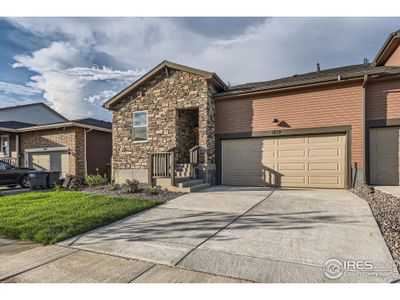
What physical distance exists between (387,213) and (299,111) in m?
4.84

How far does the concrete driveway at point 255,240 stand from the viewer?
2705 mm

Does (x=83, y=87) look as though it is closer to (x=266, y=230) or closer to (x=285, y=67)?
(x=285, y=67)

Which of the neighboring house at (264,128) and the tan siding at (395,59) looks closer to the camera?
the neighboring house at (264,128)

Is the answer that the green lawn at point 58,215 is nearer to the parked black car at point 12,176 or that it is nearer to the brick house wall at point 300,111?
the parked black car at point 12,176

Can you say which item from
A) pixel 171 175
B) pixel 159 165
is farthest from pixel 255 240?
pixel 159 165

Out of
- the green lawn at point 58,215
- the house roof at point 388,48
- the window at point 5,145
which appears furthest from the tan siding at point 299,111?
the window at point 5,145

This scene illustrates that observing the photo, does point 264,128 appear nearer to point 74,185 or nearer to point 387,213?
point 387,213

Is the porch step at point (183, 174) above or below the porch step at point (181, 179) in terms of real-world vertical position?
above

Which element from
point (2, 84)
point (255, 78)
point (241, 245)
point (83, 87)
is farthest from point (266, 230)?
point (2, 84)

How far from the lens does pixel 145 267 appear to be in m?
2.80

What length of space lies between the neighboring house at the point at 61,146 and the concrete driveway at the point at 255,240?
8783mm

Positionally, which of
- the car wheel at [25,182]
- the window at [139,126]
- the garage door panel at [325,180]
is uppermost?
the window at [139,126]

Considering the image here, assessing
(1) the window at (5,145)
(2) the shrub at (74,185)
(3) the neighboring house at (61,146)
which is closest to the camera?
(2) the shrub at (74,185)
